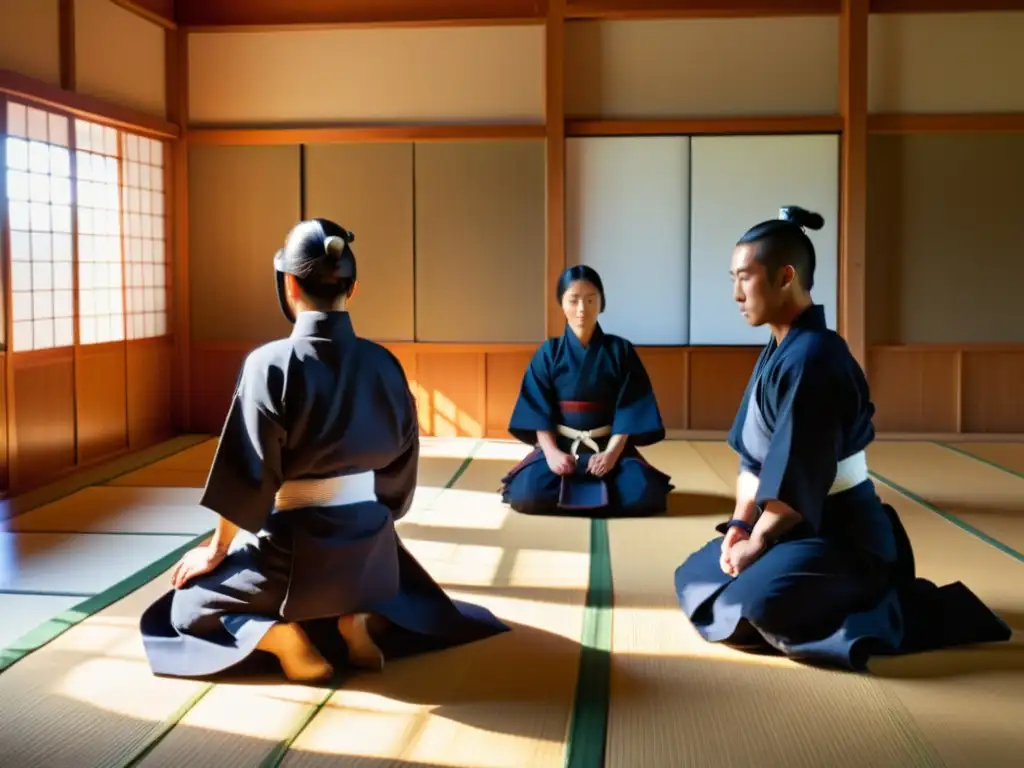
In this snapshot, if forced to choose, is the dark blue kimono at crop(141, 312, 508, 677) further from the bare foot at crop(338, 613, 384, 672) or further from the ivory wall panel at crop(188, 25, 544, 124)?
the ivory wall panel at crop(188, 25, 544, 124)

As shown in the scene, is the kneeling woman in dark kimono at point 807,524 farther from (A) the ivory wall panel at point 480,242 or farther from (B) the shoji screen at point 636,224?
(A) the ivory wall panel at point 480,242

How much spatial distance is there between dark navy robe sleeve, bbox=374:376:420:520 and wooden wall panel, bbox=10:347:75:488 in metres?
2.97

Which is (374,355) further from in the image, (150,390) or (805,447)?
(150,390)

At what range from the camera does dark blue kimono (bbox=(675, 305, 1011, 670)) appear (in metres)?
2.90

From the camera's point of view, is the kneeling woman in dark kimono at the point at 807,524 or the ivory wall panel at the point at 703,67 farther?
the ivory wall panel at the point at 703,67

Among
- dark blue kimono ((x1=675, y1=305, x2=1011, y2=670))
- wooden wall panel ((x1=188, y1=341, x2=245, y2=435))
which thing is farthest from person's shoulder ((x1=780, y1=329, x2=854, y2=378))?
wooden wall panel ((x1=188, y1=341, x2=245, y2=435))

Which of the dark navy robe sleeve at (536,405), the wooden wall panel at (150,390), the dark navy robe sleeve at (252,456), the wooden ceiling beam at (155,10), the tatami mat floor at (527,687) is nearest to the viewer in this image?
the tatami mat floor at (527,687)

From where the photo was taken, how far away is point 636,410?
192 inches

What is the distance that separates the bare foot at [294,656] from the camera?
276 cm

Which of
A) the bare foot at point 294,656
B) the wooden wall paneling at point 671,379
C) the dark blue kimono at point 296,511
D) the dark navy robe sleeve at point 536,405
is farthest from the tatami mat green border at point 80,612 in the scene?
the wooden wall paneling at point 671,379

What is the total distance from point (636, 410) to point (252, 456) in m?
2.47

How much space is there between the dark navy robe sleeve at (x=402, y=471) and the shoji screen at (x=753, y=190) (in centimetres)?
439

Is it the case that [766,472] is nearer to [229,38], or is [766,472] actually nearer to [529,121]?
[529,121]

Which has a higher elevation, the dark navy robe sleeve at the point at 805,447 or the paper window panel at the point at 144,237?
the paper window panel at the point at 144,237
